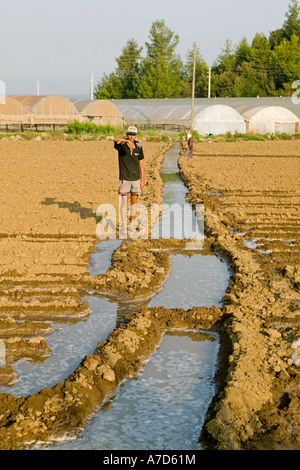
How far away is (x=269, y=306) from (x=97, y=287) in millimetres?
1870

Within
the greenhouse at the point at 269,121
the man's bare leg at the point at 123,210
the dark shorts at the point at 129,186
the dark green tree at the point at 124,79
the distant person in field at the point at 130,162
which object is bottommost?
the man's bare leg at the point at 123,210

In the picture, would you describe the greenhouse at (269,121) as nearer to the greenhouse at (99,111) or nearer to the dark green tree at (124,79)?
the greenhouse at (99,111)

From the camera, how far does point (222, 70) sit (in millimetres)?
73625

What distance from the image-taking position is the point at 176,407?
4.07 metres

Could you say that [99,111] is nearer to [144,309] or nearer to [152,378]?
[144,309]

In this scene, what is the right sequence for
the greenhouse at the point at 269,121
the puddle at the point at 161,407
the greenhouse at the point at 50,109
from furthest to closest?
the greenhouse at the point at 269,121 → the greenhouse at the point at 50,109 → the puddle at the point at 161,407

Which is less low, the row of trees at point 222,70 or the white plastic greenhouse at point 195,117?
the row of trees at point 222,70

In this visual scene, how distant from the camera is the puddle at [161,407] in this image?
11.9 ft

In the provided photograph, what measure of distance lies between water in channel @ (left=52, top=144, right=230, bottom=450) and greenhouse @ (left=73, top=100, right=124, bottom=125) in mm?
38690

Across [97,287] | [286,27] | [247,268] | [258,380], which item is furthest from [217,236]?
[286,27]

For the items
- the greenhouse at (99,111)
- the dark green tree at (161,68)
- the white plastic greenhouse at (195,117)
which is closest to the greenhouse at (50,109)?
the greenhouse at (99,111)

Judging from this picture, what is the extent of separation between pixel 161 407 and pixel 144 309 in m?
1.84

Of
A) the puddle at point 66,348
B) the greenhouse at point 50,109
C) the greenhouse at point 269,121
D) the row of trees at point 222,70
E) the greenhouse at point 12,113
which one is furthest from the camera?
Result: the row of trees at point 222,70
